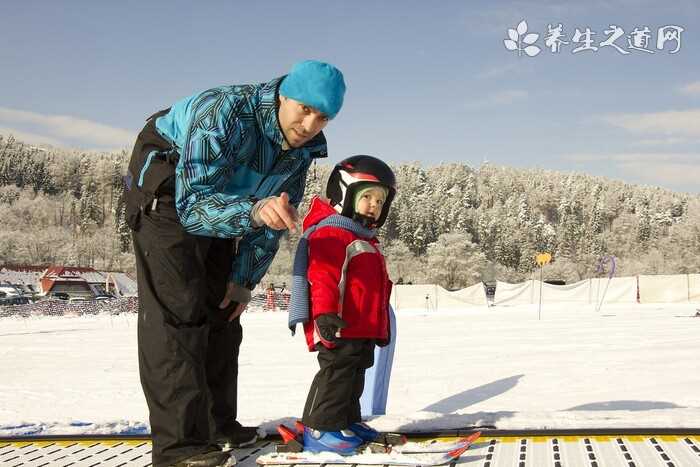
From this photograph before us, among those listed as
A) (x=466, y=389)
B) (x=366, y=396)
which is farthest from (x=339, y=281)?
(x=466, y=389)

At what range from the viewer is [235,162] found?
8.07 ft

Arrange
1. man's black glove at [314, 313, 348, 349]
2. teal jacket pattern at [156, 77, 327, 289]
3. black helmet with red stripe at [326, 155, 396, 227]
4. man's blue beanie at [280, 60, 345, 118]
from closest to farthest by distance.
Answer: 1. teal jacket pattern at [156, 77, 327, 289]
2. man's blue beanie at [280, 60, 345, 118]
3. man's black glove at [314, 313, 348, 349]
4. black helmet with red stripe at [326, 155, 396, 227]

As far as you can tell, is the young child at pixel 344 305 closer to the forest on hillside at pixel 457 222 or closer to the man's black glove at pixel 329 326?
the man's black glove at pixel 329 326

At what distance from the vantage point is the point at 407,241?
98.8 metres

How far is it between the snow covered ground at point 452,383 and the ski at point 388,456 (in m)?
0.40

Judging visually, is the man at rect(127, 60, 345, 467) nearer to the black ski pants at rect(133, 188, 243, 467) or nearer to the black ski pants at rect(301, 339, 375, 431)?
the black ski pants at rect(133, 188, 243, 467)

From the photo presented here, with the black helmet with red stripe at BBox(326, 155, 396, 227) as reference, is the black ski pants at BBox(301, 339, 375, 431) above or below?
below

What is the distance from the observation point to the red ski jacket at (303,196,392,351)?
2666 millimetres

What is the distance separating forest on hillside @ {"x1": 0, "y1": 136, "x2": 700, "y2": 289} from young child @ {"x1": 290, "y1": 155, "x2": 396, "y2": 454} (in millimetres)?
66718

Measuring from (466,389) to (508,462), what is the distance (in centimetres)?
434

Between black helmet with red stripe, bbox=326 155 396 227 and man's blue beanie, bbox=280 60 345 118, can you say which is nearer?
Result: man's blue beanie, bbox=280 60 345 118

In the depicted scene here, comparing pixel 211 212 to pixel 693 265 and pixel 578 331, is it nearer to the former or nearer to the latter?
pixel 578 331

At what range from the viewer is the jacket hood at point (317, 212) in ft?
9.50

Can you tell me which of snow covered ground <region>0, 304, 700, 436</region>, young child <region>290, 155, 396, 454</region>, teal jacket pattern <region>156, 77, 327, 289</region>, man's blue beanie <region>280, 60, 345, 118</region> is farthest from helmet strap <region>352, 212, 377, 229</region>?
snow covered ground <region>0, 304, 700, 436</region>
